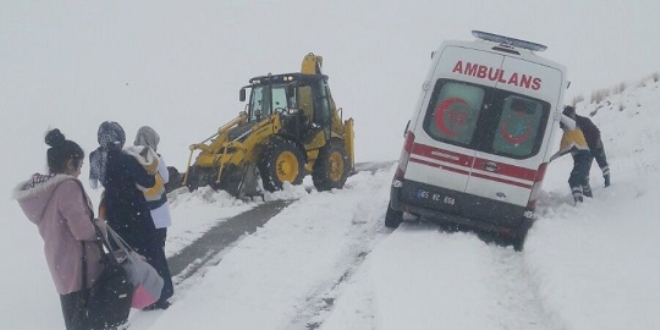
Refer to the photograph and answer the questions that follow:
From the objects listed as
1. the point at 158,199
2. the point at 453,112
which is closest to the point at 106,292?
the point at 158,199

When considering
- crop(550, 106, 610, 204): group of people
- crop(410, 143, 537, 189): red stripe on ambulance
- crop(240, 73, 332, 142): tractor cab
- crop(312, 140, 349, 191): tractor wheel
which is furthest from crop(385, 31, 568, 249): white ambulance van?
crop(240, 73, 332, 142): tractor cab

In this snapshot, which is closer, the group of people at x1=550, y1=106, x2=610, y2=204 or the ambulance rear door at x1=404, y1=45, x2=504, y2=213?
the ambulance rear door at x1=404, y1=45, x2=504, y2=213

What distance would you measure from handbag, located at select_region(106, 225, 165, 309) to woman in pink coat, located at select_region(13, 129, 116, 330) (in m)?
0.29

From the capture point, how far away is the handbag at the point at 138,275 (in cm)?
528

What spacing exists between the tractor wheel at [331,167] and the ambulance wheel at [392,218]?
4370 millimetres

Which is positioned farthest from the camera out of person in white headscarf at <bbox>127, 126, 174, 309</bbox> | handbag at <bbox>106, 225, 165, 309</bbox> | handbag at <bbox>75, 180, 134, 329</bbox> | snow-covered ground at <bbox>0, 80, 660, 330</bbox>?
person in white headscarf at <bbox>127, 126, 174, 309</bbox>

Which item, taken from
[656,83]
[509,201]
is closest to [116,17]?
[656,83]

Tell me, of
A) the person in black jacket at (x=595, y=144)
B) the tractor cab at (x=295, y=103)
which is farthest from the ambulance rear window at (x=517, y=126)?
the tractor cab at (x=295, y=103)

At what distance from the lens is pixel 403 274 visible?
6723 millimetres

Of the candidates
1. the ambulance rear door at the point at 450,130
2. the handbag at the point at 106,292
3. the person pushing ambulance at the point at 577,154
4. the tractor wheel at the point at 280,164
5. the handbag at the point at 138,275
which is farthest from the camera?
the tractor wheel at the point at 280,164

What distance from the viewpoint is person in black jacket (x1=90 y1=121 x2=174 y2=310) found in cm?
585

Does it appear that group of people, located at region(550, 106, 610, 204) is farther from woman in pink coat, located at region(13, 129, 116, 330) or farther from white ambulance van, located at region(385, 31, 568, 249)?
woman in pink coat, located at region(13, 129, 116, 330)

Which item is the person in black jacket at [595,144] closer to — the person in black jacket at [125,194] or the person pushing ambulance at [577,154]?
the person pushing ambulance at [577,154]

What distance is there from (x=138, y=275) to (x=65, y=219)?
82 centimetres
